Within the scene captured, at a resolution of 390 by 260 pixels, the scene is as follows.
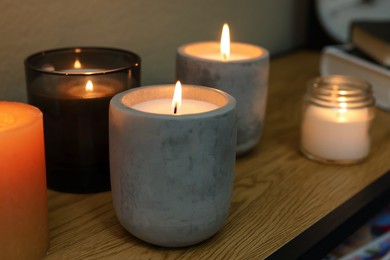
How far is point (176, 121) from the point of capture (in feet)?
1.35

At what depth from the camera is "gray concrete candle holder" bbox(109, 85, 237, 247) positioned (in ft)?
1.37

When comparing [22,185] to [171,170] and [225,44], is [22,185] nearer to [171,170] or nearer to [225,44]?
[171,170]

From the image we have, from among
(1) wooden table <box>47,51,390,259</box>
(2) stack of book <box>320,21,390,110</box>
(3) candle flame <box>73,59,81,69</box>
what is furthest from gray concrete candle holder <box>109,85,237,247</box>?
(2) stack of book <box>320,21,390,110</box>

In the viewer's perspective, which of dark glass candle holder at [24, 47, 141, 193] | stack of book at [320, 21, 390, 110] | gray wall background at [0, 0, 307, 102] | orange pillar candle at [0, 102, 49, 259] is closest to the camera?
orange pillar candle at [0, 102, 49, 259]

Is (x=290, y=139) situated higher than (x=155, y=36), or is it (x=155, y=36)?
(x=155, y=36)

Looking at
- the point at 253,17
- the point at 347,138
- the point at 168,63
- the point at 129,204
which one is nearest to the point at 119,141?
the point at 129,204

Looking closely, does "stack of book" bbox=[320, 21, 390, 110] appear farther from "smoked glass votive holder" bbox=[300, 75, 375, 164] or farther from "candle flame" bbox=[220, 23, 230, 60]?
"candle flame" bbox=[220, 23, 230, 60]

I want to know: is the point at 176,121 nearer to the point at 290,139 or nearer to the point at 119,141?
the point at 119,141

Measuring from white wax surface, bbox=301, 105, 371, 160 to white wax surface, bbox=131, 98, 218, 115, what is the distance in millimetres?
211

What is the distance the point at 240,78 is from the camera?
23.2 inches

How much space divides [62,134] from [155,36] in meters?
0.32

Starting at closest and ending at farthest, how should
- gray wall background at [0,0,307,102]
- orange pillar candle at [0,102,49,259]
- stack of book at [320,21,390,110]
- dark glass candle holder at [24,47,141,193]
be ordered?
orange pillar candle at [0,102,49,259]
dark glass candle holder at [24,47,141,193]
gray wall background at [0,0,307,102]
stack of book at [320,21,390,110]

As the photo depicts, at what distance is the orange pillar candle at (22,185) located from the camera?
1.31ft

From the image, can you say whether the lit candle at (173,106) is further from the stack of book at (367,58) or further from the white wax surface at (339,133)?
the stack of book at (367,58)
